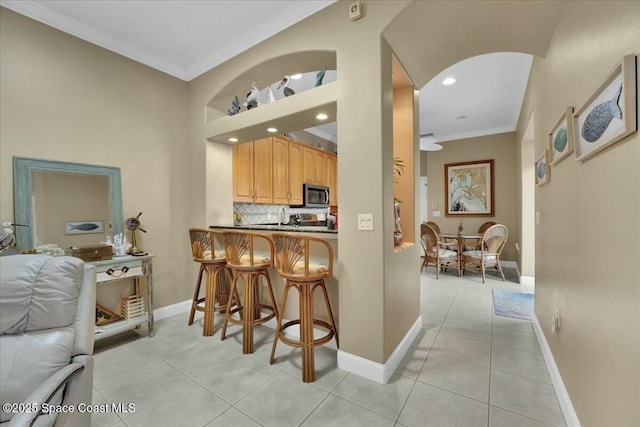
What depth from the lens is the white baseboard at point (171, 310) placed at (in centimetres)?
295

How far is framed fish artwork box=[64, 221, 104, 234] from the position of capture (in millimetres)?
2366

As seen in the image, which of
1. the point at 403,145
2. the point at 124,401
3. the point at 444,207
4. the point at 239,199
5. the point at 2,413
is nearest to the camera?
the point at 2,413

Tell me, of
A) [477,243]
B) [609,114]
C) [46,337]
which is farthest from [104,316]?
[477,243]

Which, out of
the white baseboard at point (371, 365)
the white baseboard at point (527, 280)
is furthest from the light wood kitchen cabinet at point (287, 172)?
the white baseboard at point (527, 280)

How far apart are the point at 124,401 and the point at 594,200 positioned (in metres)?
2.89

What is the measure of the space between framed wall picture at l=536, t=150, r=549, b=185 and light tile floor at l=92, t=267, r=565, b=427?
4.85ft

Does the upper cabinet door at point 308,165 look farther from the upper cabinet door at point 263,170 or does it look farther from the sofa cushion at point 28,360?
the sofa cushion at point 28,360

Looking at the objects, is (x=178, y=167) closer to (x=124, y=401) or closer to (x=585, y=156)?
(x=124, y=401)

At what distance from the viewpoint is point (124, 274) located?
94.3 inches

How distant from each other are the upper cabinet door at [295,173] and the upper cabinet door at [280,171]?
0.30 ft

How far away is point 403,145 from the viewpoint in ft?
8.37

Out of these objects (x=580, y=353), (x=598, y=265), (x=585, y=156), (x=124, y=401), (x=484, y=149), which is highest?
(x=484, y=149)

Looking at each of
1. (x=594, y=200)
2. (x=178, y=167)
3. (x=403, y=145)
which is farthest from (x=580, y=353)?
(x=178, y=167)

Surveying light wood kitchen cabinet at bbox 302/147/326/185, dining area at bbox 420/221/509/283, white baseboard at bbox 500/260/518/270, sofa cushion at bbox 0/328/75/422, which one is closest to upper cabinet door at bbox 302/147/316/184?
light wood kitchen cabinet at bbox 302/147/326/185
